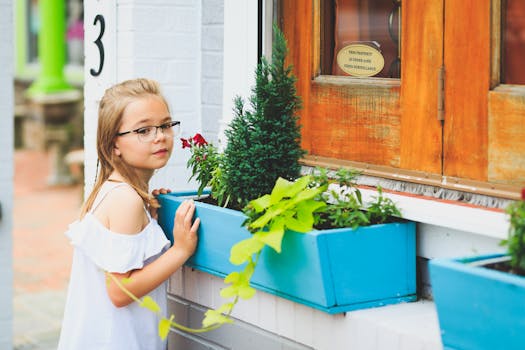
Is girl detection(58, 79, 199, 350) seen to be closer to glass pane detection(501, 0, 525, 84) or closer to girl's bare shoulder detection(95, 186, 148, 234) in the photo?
girl's bare shoulder detection(95, 186, 148, 234)

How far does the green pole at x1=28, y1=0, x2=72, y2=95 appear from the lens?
14969 mm

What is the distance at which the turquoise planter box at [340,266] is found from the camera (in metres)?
2.38

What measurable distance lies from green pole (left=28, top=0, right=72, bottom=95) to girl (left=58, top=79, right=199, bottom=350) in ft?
41.7

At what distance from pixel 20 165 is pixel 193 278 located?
1243 centimetres

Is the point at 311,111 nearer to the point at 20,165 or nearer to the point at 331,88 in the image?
the point at 331,88

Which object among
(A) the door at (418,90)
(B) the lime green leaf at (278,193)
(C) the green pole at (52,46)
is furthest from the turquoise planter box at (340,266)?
(C) the green pole at (52,46)

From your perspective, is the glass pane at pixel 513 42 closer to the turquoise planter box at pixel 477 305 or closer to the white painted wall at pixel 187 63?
the turquoise planter box at pixel 477 305

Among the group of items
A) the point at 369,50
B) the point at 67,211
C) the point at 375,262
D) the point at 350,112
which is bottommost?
the point at 67,211

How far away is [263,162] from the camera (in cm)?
276

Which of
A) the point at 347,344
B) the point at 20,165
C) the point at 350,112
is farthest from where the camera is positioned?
the point at 20,165

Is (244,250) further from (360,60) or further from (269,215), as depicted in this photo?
(360,60)

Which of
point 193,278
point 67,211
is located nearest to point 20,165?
point 67,211

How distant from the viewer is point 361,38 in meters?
2.98

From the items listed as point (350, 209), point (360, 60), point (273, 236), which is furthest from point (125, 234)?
point (360, 60)
